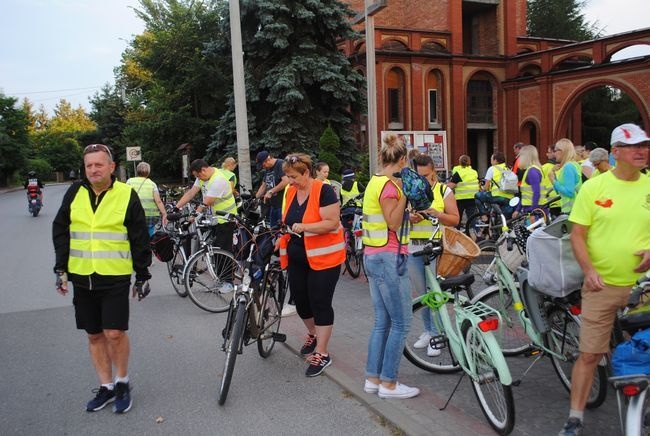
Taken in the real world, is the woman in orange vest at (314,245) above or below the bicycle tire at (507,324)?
above

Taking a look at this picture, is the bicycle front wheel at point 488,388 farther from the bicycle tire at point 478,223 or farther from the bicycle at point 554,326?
the bicycle tire at point 478,223

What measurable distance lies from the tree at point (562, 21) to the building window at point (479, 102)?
18314 millimetres

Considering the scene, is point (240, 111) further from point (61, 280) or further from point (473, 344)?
point (473, 344)

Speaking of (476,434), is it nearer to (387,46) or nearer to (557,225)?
(557,225)

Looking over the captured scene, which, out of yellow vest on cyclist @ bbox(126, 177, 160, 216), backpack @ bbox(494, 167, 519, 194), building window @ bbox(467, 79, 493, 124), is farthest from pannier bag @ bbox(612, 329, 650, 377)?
building window @ bbox(467, 79, 493, 124)

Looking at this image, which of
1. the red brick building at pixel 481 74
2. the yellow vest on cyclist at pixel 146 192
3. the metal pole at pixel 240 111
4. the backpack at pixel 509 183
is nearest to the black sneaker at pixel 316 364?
the yellow vest on cyclist at pixel 146 192

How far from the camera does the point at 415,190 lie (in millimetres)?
4328

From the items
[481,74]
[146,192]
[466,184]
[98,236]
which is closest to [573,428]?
[98,236]

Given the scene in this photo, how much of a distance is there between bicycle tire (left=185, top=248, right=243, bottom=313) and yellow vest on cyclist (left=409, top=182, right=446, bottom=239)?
2.90 m

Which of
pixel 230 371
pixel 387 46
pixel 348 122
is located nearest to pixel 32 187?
pixel 348 122

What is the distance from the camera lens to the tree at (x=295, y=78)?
894 inches

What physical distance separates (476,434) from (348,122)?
21160 mm

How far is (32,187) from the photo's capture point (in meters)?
24.6

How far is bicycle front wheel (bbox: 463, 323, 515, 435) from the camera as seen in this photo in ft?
12.5
